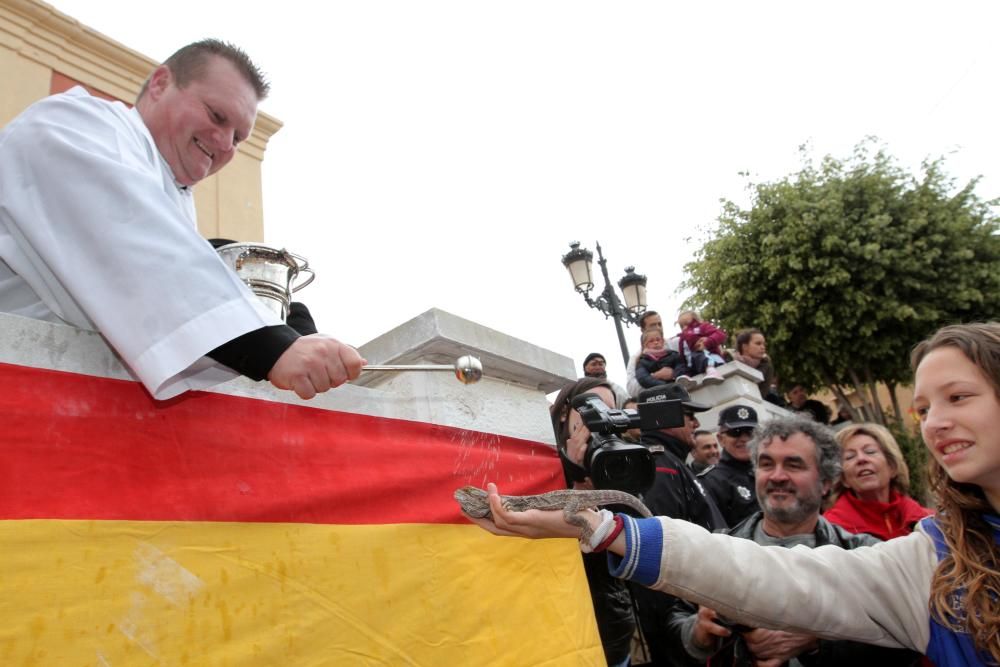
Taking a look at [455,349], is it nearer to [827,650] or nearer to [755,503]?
[827,650]

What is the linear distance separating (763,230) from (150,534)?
1343 cm

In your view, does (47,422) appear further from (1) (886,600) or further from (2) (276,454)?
(1) (886,600)

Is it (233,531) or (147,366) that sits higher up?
(147,366)

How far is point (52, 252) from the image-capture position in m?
1.45

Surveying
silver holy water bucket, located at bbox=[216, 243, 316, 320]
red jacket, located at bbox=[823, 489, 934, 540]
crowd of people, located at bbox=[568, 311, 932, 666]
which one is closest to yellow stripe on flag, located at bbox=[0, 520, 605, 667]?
crowd of people, located at bbox=[568, 311, 932, 666]

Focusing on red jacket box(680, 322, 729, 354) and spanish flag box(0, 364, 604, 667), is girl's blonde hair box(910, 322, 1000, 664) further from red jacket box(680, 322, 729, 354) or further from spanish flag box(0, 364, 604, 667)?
red jacket box(680, 322, 729, 354)

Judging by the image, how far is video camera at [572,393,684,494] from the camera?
214cm

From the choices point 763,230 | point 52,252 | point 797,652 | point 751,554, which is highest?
point 763,230

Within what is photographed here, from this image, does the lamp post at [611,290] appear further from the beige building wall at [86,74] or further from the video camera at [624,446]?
the video camera at [624,446]

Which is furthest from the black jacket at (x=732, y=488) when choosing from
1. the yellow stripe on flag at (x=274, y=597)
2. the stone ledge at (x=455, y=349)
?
the yellow stripe on flag at (x=274, y=597)

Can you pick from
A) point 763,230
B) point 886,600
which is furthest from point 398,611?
point 763,230

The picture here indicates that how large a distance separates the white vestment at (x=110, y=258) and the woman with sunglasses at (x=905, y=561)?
2.59 ft

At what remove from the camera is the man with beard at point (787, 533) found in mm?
2248

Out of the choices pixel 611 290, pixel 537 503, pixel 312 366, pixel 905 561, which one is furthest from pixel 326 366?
pixel 611 290
